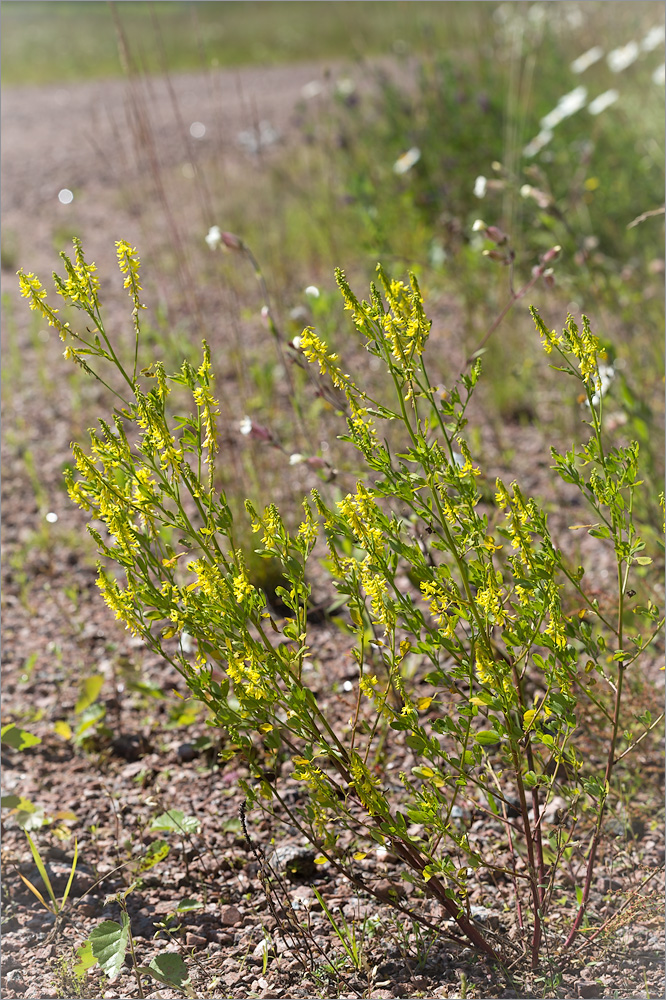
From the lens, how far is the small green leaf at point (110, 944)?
1.54m

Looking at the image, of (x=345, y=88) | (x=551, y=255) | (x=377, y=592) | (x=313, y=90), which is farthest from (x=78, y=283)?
(x=313, y=90)

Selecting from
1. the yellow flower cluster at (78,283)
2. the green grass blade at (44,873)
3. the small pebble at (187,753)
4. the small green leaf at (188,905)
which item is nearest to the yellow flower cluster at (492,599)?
the yellow flower cluster at (78,283)

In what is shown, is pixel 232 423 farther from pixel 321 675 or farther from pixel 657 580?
pixel 657 580

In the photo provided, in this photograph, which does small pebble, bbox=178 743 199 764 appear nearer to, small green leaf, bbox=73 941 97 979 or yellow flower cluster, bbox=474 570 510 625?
small green leaf, bbox=73 941 97 979

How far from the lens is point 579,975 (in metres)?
1.57

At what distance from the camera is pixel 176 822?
1845 millimetres

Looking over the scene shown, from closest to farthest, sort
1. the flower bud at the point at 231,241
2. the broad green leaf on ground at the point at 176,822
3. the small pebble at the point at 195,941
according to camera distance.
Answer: the small pebble at the point at 195,941
the broad green leaf on ground at the point at 176,822
the flower bud at the point at 231,241

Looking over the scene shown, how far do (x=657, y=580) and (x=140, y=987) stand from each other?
1709 millimetres

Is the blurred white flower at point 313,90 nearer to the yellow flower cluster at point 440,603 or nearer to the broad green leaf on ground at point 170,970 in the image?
the yellow flower cluster at point 440,603

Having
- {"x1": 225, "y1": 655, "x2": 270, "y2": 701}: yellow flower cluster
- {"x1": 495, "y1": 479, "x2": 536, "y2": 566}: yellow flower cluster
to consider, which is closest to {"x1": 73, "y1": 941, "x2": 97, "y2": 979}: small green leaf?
{"x1": 225, "y1": 655, "x2": 270, "y2": 701}: yellow flower cluster

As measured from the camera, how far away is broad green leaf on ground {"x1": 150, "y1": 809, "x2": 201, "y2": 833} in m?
1.85

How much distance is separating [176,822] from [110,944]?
31 cm

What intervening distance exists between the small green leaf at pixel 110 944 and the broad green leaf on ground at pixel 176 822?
278 mm

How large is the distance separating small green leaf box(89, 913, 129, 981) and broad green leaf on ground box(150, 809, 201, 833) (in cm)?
28
